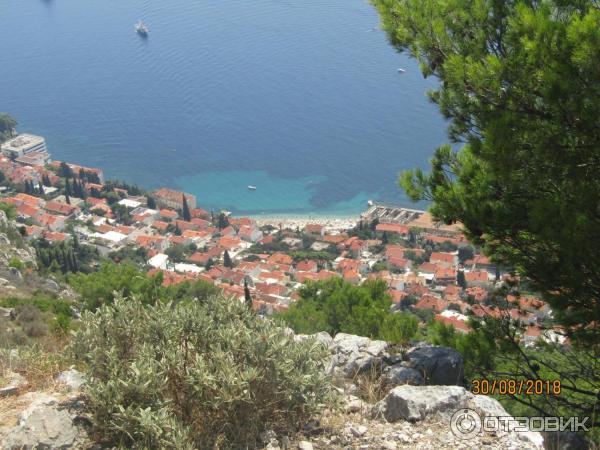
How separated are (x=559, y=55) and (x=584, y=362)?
6.81ft

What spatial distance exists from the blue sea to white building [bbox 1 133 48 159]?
1.03 m

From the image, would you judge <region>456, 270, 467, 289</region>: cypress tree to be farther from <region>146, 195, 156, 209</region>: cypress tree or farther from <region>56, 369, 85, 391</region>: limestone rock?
<region>56, 369, 85, 391</region>: limestone rock

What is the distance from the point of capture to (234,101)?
41.9 metres

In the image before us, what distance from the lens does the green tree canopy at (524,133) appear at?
2.79 meters

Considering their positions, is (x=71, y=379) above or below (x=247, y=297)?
above

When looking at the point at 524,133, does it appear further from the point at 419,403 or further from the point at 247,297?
the point at 247,297

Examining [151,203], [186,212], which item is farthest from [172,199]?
[186,212]

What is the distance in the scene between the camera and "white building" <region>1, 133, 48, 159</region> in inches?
1469

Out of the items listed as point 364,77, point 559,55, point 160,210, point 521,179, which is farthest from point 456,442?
point 364,77

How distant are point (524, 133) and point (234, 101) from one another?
4015 cm

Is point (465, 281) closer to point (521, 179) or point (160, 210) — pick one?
point (160, 210)

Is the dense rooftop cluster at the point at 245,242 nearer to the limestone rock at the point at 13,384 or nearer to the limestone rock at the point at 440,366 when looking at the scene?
the limestone rock at the point at 440,366
